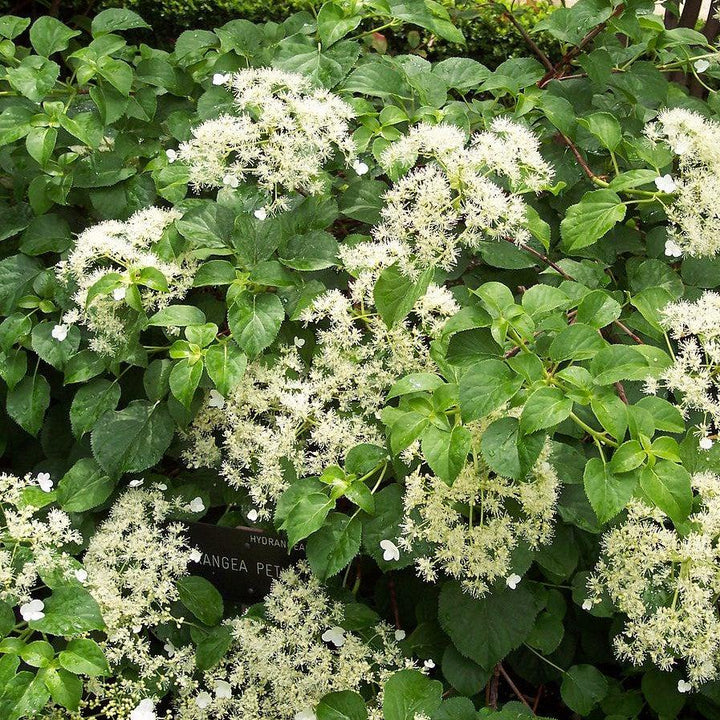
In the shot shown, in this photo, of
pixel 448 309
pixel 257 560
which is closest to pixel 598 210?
pixel 448 309

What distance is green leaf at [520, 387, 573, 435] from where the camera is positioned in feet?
3.82

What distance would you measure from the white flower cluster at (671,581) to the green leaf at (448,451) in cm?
32

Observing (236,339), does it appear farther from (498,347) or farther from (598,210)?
(598,210)

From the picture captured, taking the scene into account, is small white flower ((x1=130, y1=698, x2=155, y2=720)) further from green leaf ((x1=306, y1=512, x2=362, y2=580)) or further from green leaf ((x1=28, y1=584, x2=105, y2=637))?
green leaf ((x1=306, y1=512, x2=362, y2=580))

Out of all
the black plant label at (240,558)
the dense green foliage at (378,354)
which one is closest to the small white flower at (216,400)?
the dense green foliage at (378,354)

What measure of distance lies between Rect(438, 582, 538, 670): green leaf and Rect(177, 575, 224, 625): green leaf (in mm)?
397

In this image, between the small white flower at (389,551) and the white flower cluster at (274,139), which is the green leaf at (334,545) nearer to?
the small white flower at (389,551)

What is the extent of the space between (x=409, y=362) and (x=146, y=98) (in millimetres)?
912

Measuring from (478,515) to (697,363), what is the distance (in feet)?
1.40

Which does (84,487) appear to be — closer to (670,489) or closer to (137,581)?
(137,581)

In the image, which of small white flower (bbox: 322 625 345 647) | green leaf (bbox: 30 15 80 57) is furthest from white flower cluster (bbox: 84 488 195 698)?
green leaf (bbox: 30 15 80 57)

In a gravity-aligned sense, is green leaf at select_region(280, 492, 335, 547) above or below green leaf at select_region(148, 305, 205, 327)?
below

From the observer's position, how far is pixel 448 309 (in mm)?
1451

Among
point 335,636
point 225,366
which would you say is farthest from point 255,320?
point 335,636
